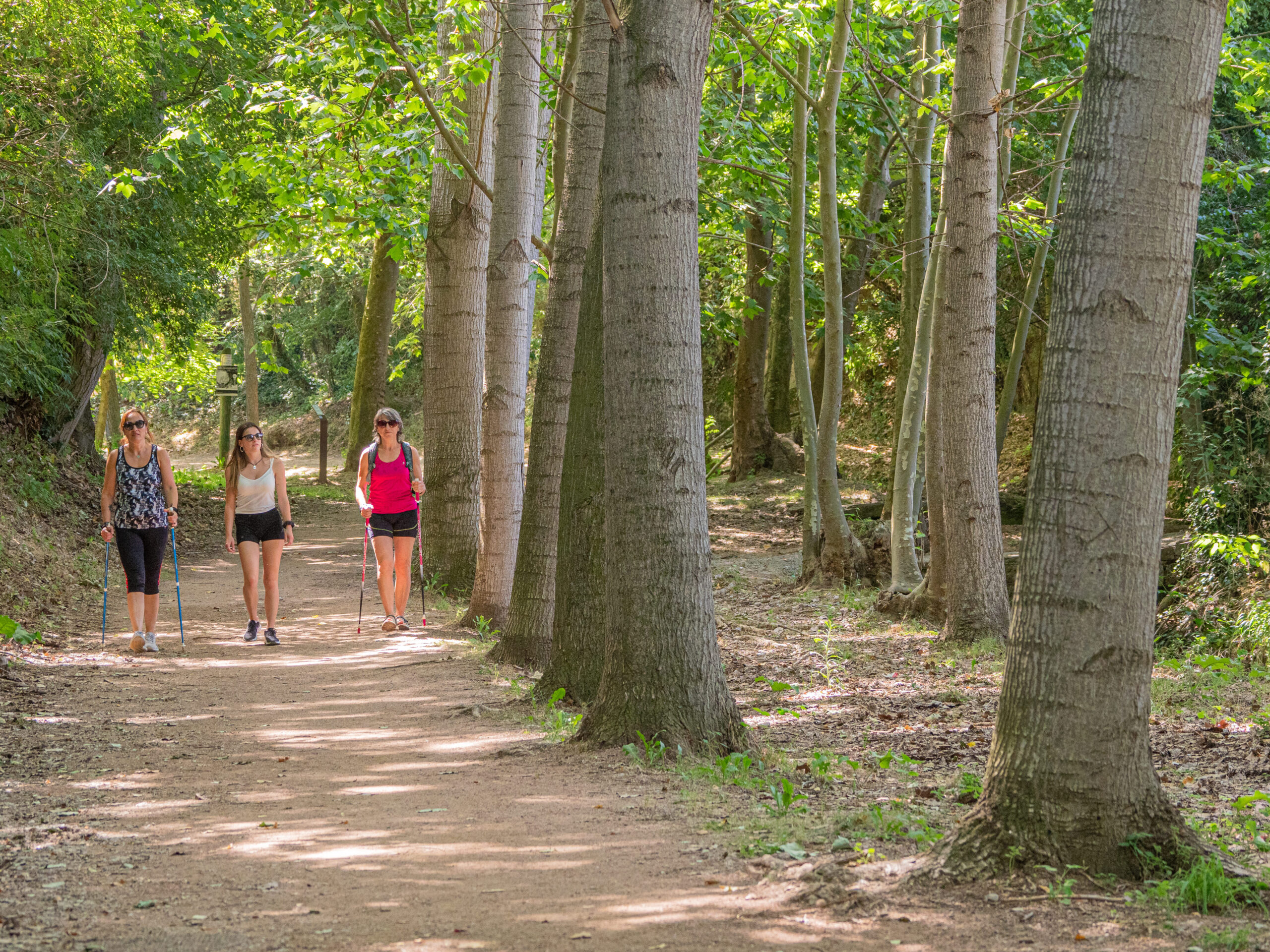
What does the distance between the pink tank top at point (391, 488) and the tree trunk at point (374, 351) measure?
14.6 m

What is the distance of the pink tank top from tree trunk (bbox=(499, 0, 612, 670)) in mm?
2227

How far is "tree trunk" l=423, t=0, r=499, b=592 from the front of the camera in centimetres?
1248

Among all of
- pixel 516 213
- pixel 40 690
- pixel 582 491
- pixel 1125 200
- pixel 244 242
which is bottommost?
pixel 40 690

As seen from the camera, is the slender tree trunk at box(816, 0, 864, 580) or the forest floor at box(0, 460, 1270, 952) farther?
the slender tree trunk at box(816, 0, 864, 580)

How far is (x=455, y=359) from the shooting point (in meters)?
12.4

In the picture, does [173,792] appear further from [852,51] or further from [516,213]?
[852,51]

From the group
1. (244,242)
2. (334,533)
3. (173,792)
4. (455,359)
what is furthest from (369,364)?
(173,792)

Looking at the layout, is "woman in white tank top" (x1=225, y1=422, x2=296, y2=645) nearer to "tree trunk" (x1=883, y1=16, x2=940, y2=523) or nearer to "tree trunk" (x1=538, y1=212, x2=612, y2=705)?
"tree trunk" (x1=538, y1=212, x2=612, y2=705)

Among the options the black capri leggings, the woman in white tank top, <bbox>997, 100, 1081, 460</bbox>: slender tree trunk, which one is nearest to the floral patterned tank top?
the black capri leggings

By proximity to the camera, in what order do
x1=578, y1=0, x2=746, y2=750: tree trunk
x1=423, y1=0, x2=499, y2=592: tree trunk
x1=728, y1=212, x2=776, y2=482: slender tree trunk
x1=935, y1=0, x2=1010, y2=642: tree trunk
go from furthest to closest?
x1=728, y1=212, x2=776, y2=482: slender tree trunk < x1=423, y1=0, x2=499, y2=592: tree trunk < x1=935, y1=0, x2=1010, y2=642: tree trunk < x1=578, y1=0, x2=746, y2=750: tree trunk

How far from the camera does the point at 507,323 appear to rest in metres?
10.5

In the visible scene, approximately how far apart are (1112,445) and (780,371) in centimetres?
2211

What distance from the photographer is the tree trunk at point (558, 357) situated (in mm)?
8266

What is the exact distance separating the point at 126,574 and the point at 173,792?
4.56 m
